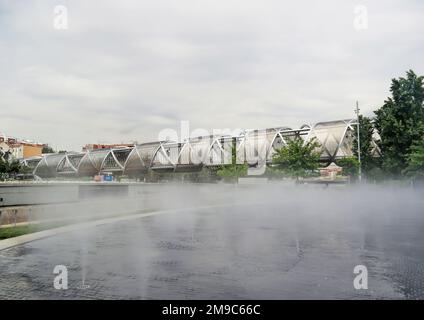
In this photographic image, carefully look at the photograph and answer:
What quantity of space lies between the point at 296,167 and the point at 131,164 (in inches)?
3355

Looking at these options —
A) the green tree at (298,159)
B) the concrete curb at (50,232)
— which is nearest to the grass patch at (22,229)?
the concrete curb at (50,232)

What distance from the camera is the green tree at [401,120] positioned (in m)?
40.1

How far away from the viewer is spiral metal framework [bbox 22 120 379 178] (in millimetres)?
85000

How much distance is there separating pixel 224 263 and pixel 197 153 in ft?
325

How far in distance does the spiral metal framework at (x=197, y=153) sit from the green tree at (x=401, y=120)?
52.0 ft

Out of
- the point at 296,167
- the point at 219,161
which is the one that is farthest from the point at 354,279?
the point at 219,161

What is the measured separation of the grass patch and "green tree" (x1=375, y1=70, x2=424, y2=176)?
113ft

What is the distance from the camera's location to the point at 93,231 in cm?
1647

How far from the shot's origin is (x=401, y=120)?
41406 millimetres

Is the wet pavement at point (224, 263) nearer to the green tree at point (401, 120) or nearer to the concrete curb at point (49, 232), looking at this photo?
the concrete curb at point (49, 232)

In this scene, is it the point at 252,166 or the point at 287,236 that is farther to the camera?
the point at 252,166

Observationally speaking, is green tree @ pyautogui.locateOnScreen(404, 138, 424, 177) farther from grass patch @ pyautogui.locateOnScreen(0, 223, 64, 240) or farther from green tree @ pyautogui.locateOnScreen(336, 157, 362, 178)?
grass patch @ pyautogui.locateOnScreen(0, 223, 64, 240)

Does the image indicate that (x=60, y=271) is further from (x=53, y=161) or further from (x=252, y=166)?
(x=53, y=161)

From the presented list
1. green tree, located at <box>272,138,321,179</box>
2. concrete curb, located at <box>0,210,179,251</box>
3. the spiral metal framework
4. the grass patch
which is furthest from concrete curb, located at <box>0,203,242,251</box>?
the spiral metal framework
